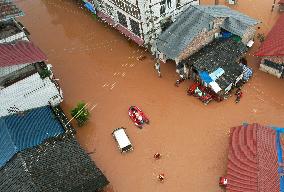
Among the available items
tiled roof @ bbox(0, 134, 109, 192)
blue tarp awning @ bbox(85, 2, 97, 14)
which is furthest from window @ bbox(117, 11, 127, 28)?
tiled roof @ bbox(0, 134, 109, 192)

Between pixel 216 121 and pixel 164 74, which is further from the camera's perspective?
pixel 164 74

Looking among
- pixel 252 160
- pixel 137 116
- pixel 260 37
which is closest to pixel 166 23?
pixel 260 37

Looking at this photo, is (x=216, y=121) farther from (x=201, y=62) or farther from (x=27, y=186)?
(x=27, y=186)

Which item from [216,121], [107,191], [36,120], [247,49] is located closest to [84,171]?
[107,191]

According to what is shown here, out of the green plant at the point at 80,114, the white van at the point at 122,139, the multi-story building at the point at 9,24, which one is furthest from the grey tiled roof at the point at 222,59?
the multi-story building at the point at 9,24

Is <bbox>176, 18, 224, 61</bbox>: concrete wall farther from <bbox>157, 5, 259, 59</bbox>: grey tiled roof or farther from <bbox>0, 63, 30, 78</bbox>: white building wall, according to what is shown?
<bbox>0, 63, 30, 78</bbox>: white building wall

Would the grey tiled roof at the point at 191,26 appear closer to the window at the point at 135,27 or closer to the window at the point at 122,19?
the window at the point at 135,27
